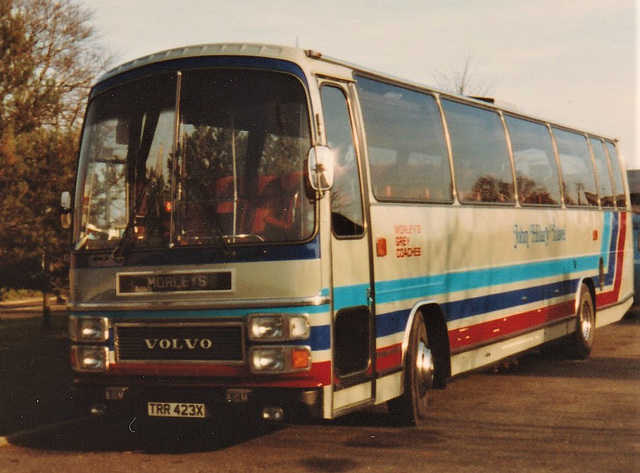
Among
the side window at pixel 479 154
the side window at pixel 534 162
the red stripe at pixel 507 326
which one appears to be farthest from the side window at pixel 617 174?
the side window at pixel 479 154

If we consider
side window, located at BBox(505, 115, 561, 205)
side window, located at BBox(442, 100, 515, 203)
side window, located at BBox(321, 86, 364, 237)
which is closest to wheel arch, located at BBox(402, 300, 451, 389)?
side window, located at BBox(442, 100, 515, 203)

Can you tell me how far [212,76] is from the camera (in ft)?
27.9

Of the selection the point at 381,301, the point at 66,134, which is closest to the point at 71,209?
the point at 381,301

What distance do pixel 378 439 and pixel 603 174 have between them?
957 centimetres

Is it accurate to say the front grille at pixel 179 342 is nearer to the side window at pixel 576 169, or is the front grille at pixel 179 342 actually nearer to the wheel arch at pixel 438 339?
the wheel arch at pixel 438 339

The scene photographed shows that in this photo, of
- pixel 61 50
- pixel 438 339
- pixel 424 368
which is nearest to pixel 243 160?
pixel 424 368

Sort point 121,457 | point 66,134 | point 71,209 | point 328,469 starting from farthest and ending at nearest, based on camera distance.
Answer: point 66,134 → point 71,209 → point 121,457 → point 328,469

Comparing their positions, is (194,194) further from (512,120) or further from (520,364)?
(520,364)

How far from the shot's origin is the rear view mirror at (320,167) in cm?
788

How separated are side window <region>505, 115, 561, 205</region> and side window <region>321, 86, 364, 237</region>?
472cm

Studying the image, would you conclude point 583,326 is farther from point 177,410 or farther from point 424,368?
point 177,410

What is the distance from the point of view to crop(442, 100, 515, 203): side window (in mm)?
11336

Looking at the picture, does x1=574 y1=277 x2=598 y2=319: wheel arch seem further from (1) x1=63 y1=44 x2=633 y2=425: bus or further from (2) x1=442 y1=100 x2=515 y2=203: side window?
(1) x1=63 y1=44 x2=633 y2=425: bus

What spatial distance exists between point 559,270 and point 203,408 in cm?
769
